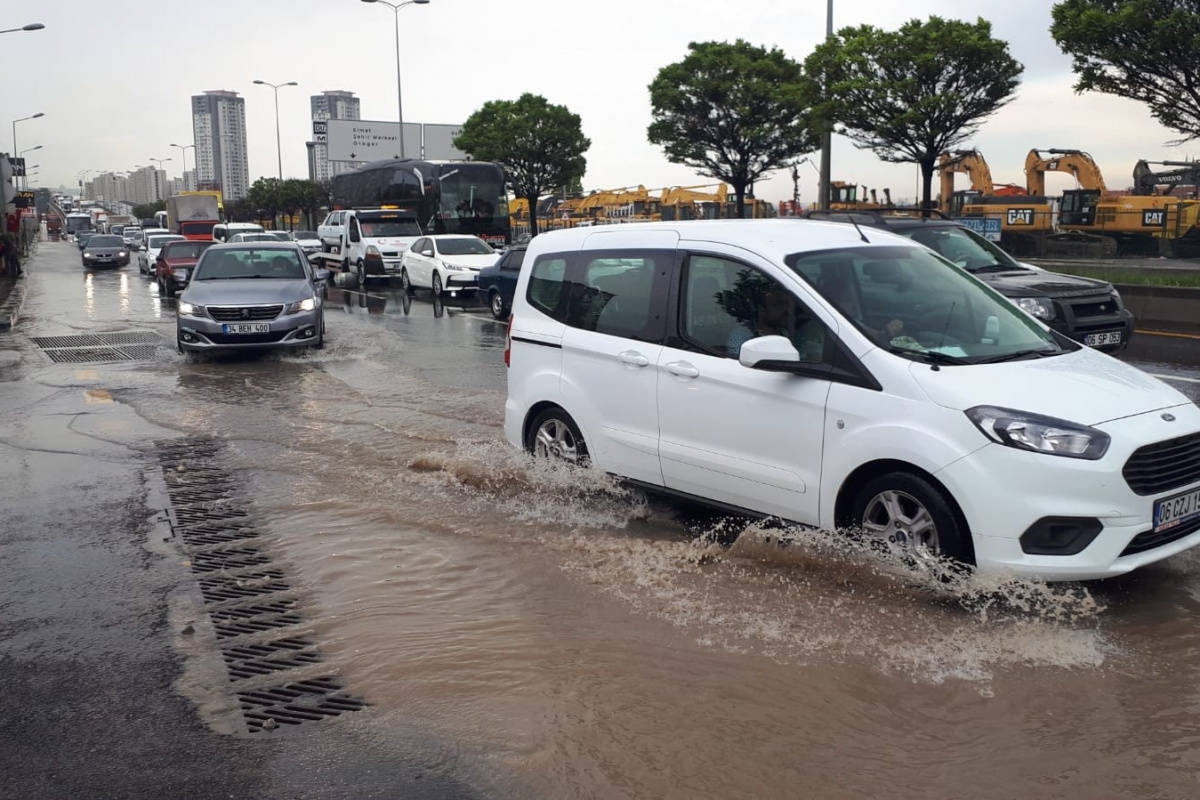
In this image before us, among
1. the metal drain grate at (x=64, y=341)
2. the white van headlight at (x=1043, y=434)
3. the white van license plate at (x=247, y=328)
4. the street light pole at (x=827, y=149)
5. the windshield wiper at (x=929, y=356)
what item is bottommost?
the metal drain grate at (x=64, y=341)

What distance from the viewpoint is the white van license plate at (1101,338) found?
11.5m

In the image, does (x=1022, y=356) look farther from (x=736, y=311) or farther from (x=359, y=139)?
(x=359, y=139)

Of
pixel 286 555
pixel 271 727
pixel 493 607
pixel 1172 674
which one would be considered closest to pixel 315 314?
pixel 286 555

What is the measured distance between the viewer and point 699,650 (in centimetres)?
454

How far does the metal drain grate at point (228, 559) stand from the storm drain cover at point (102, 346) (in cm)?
931

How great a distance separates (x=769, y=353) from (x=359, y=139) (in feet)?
239

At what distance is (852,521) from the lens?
5.05 metres

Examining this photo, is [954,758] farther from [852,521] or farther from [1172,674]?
[852,521]

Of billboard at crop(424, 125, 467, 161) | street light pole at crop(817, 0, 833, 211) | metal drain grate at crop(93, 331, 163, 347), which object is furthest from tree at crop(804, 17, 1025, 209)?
billboard at crop(424, 125, 467, 161)

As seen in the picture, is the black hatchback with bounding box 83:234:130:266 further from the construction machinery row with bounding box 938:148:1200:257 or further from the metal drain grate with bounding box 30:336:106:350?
the construction machinery row with bounding box 938:148:1200:257

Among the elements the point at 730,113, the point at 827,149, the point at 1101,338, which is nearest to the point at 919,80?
the point at 827,149

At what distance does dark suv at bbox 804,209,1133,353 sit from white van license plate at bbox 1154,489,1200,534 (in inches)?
254

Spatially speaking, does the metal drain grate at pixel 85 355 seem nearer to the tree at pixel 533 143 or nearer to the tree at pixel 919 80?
the tree at pixel 919 80

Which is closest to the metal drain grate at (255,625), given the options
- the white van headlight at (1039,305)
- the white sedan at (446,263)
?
the white van headlight at (1039,305)
